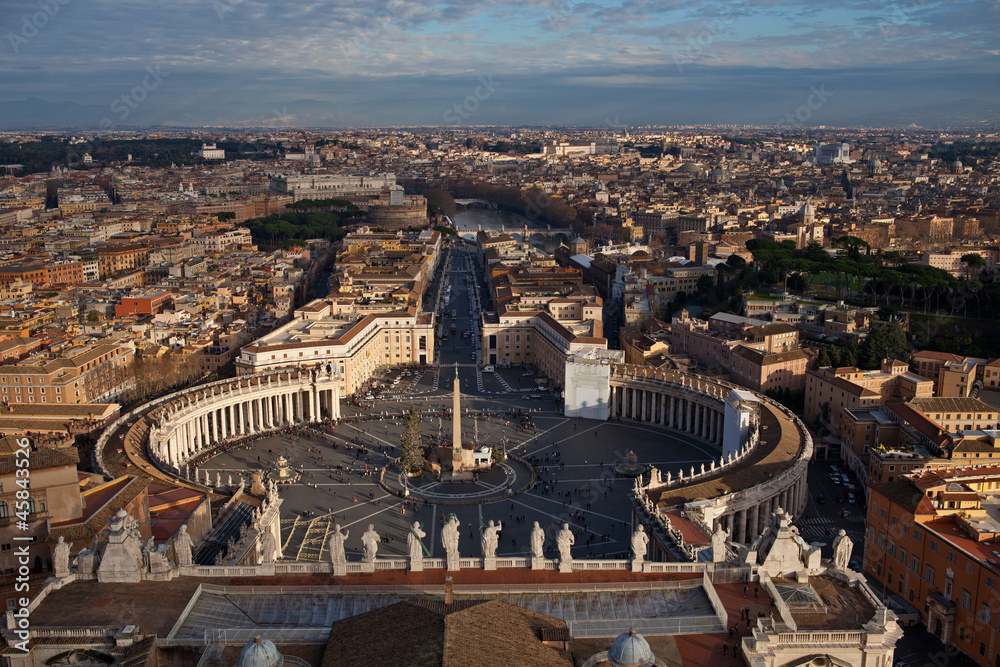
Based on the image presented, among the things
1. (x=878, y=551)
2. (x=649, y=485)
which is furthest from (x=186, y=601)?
(x=878, y=551)

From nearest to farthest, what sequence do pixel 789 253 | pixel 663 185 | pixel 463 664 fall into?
pixel 463 664 → pixel 789 253 → pixel 663 185

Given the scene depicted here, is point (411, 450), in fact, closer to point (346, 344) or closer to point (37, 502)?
point (346, 344)

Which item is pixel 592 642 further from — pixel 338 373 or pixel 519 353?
pixel 519 353

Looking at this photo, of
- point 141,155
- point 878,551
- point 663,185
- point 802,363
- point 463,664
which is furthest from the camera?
point 141,155

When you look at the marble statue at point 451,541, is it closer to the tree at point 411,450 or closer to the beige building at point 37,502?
the beige building at point 37,502

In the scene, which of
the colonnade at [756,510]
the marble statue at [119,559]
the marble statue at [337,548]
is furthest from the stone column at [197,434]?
the marble statue at [337,548]

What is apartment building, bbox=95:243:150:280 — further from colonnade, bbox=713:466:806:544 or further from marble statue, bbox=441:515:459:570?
marble statue, bbox=441:515:459:570
